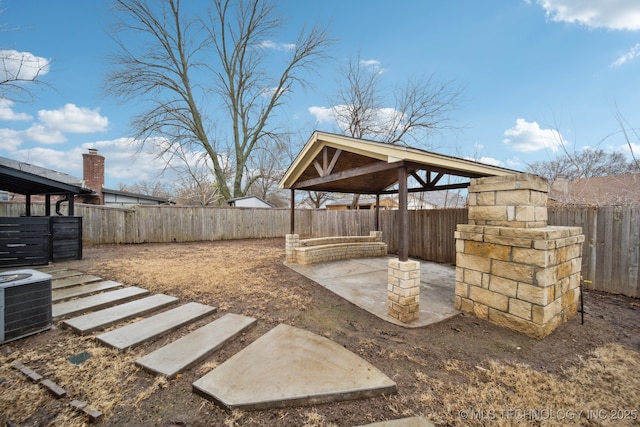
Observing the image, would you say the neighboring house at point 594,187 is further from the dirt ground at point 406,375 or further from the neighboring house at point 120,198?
the neighboring house at point 120,198

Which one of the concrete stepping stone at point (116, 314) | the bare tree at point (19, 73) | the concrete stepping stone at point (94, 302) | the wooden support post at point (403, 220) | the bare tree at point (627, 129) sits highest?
the bare tree at point (19, 73)

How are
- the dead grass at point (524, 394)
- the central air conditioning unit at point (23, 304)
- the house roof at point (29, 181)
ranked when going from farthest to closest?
the house roof at point (29, 181), the central air conditioning unit at point (23, 304), the dead grass at point (524, 394)

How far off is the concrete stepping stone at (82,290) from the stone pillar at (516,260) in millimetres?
5764

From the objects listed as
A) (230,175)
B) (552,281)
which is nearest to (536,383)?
(552,281)

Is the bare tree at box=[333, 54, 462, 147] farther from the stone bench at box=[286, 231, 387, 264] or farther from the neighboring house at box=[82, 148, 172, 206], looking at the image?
the neighboring house at box=[82, 148, 172, 206]

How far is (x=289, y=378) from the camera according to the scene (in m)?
2.04

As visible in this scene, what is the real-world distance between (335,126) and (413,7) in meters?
6.92

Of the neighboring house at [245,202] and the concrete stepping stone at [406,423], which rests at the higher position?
the neighboring house at [245,202]

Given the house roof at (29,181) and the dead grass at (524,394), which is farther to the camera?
the house roof at (29,181)

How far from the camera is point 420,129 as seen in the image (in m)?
13.2

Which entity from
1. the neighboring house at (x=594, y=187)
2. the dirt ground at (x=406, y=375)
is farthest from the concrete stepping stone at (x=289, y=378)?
the neighboring house at (x=594, y=187)

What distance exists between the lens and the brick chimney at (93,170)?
14.1 metres

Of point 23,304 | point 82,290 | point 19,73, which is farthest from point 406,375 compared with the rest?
point 19,73

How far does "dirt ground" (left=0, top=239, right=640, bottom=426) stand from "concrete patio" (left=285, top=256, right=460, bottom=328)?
0.22m
